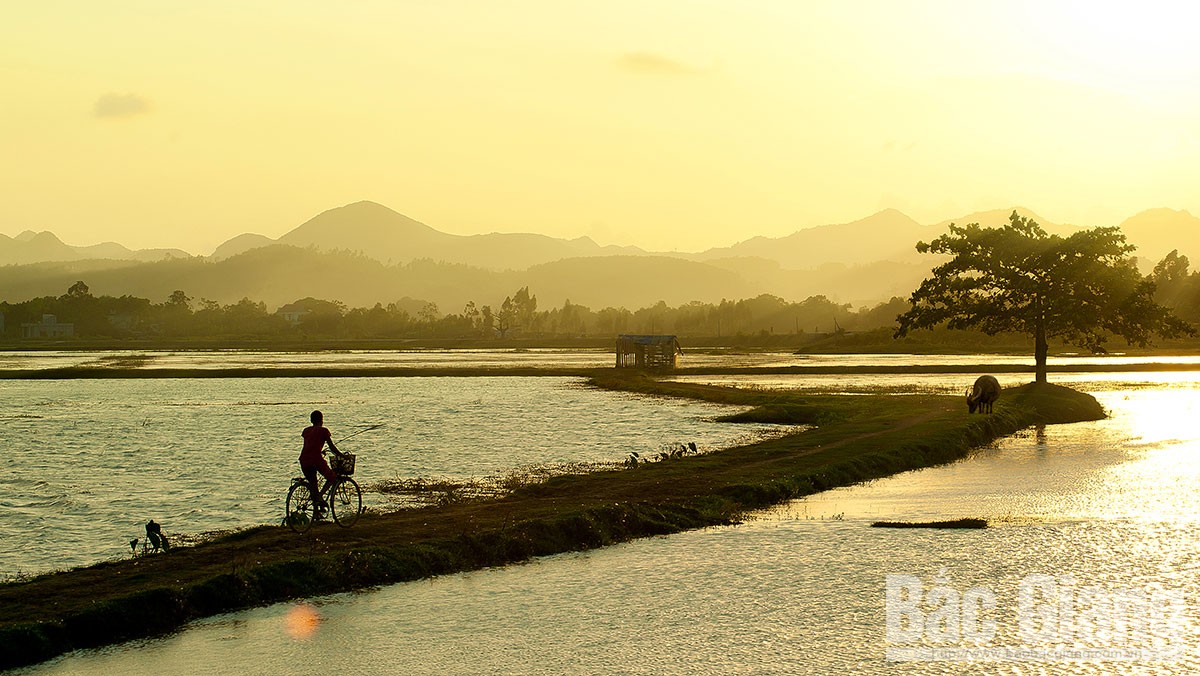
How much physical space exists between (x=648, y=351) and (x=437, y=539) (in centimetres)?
9529

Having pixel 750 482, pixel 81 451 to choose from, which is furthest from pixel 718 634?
pixel 81 451

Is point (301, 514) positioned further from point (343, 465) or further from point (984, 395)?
→ point (984, 395)

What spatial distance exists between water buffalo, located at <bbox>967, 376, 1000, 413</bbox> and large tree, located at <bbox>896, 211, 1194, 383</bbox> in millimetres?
9659

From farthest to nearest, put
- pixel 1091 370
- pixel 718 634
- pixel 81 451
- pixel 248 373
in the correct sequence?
1. pixel 248 373
2. pixel 1091 370
3. pixel 81 451
4. pixel 718 634

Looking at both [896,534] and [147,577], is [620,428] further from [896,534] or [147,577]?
[147,577]

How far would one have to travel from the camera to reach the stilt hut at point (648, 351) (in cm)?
11544

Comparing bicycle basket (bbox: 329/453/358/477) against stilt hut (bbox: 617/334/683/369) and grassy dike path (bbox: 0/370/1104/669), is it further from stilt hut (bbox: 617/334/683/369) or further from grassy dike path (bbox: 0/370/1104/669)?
stilt hut (bbox: 617/334/683/369)

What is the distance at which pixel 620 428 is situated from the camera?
51438 mm

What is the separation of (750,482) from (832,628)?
43.5 ft

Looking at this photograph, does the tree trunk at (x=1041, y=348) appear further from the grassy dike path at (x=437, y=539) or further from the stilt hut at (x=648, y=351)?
the stilt hut at (x=648, y=351)

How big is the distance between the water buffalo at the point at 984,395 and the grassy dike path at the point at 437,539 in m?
7.92

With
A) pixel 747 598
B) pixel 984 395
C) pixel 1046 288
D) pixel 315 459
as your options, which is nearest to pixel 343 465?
pixel 315 459

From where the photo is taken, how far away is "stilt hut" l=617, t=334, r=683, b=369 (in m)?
115

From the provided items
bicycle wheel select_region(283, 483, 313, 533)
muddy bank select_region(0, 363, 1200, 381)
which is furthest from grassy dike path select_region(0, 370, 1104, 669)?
muddy bank select_region(0, 363, 1200, 381)
